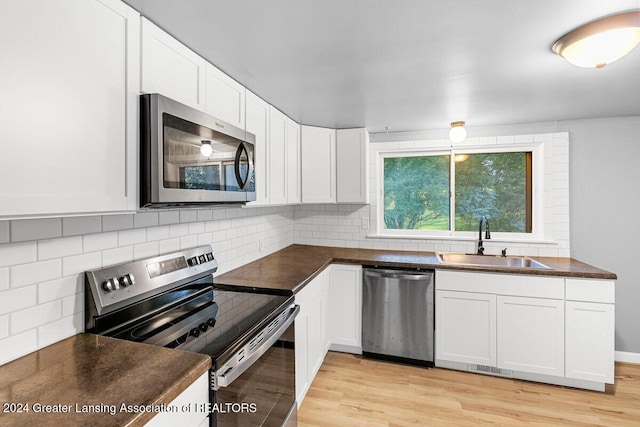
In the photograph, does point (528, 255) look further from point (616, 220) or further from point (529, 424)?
point (529, 424)

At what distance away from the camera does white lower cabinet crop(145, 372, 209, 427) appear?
0.88 meters

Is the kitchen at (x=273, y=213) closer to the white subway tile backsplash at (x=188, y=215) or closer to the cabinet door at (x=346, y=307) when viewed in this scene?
the white subway tile backsplash at (x=188, y=215)

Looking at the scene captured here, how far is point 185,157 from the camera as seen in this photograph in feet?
4.39

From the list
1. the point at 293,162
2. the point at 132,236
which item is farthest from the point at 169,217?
the point at 293,162

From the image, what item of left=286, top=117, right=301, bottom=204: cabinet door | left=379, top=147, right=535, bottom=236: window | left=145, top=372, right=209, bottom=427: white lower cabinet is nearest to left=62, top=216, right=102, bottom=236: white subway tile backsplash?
left=145, top=372, right=209, bottom=427: white lower cabinet

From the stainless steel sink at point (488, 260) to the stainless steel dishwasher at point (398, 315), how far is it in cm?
35

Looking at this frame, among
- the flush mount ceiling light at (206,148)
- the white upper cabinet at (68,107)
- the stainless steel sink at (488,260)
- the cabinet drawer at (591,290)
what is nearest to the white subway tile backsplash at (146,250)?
the white upper cabinet at (68,107)

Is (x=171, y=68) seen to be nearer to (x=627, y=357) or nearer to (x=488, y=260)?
(x=488, y=260)

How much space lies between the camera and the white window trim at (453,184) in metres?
3.00

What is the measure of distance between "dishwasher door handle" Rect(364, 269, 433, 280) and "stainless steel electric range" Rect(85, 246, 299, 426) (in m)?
1.12

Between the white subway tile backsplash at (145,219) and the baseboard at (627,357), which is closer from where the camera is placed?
the white subway tile backsplash at (145,219)

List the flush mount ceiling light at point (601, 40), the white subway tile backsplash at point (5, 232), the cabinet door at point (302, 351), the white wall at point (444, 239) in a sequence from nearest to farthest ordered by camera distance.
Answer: the white subway tile backsplash at point (5, 232), the flush mount ceiling light at point (601, 40), the cabinet door at point (302, 351), the white wall at point (444, 239)

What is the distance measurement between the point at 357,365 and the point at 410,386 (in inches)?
18.5

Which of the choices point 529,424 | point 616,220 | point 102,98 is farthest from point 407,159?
point 102,98
